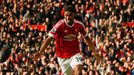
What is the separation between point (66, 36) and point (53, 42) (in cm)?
1071

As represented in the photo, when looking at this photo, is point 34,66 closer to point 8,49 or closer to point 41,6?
point 8,49

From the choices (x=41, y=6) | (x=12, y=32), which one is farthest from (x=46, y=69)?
(x=41, y=6)

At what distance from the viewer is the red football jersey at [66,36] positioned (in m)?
14.5

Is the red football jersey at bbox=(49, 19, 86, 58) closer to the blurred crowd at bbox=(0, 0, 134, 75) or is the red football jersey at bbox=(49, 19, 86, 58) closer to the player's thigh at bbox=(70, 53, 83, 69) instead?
the player's thigh at bbox=(70, 53, 83, 69)

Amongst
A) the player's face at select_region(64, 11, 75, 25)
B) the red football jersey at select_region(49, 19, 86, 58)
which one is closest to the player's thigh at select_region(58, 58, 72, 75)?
the red football jersey at select_region(49, 19, 86, 58)

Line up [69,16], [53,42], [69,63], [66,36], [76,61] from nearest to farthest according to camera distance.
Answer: [69,16]
[76,61]
[66,36]
[69,63]
[53,42]

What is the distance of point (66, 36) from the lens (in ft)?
48.1

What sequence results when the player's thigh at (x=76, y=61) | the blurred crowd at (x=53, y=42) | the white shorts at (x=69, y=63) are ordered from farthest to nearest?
the blurred crowd at (x=53, y=42), the white shorts at (x=69, y=63), the player's thigh at (x=76, y=61)

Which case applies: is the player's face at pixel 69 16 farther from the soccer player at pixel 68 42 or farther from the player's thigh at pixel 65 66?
the player's thigh at pixel 65 66

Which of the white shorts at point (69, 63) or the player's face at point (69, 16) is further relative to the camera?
the white shorts at point (69, 63)

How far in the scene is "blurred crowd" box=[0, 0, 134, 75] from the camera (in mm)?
22578

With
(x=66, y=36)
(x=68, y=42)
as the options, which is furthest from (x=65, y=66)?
(x=66, y=36)

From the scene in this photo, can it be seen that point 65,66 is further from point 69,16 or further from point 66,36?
point 69,16

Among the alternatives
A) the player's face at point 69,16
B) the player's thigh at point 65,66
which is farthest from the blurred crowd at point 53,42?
the player's face at point 69,16
